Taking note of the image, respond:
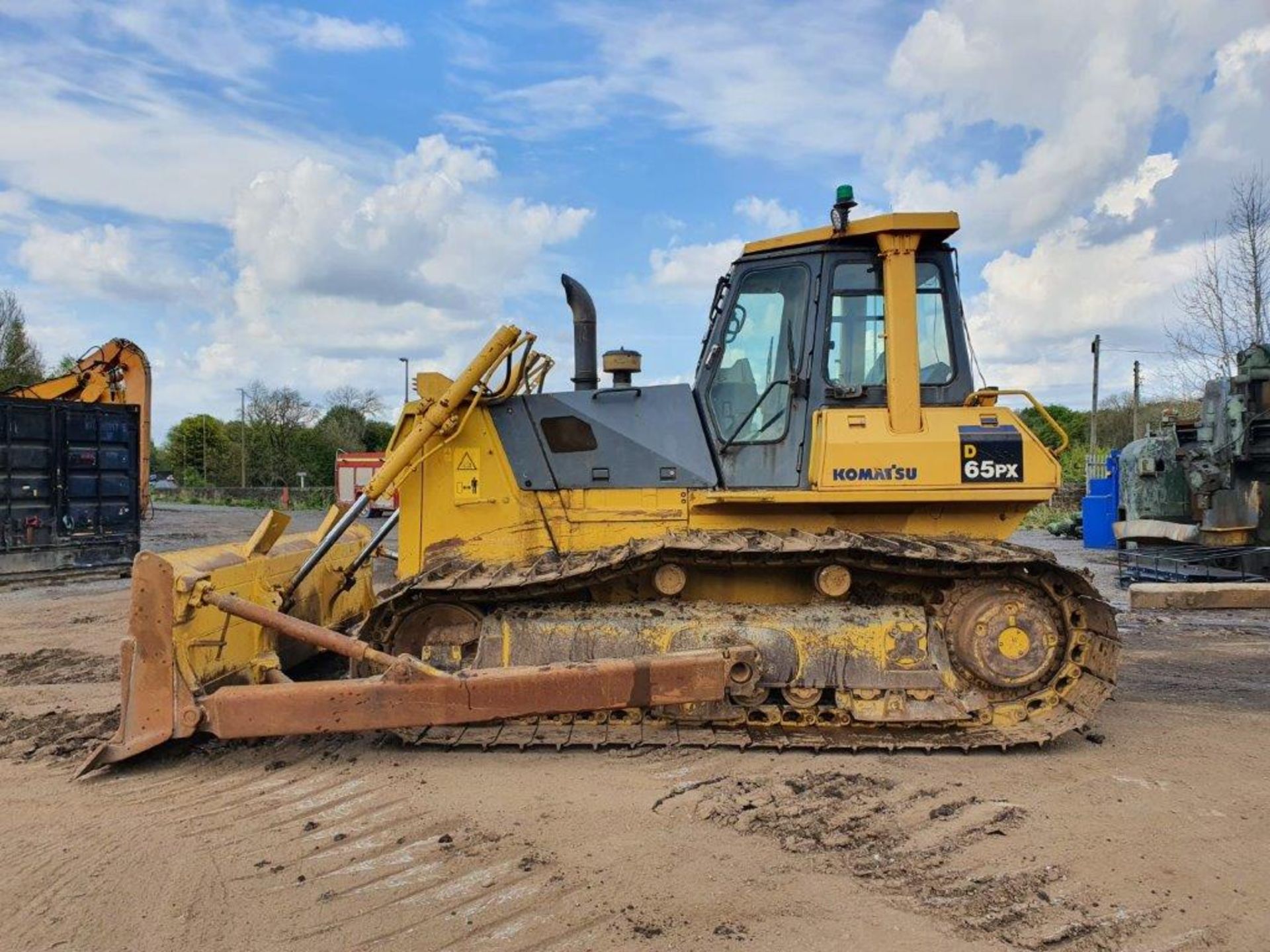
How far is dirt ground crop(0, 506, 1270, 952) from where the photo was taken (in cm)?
317

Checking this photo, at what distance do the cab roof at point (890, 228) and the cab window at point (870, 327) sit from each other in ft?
0.58

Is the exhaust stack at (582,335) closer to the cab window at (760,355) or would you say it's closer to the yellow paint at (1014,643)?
the cab window at (760,355)

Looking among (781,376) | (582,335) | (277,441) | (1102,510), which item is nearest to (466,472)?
(582,335)

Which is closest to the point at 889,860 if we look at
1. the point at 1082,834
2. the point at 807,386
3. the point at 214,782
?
the point at 1082,834

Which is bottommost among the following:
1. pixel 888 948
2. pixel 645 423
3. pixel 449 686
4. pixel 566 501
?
pixel 888 948

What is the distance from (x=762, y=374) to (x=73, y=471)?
41.7ft

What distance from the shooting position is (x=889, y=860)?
12.2 ft

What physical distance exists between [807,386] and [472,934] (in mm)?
3572

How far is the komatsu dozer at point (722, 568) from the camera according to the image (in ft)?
15.3

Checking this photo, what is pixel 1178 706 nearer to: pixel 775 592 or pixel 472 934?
pixel 775 592

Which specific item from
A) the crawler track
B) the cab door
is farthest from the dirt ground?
the cab door

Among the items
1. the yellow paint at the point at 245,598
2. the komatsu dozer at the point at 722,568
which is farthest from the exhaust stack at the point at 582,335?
the yellow paint at the point at 245,598

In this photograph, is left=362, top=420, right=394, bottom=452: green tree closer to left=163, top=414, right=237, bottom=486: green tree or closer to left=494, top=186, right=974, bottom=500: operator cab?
left=163, top=414, right=237, bottom=486: green tree

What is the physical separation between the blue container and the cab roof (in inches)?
561
